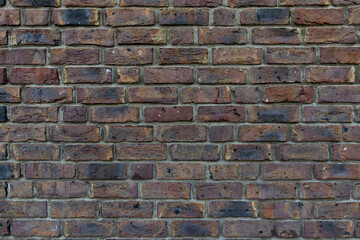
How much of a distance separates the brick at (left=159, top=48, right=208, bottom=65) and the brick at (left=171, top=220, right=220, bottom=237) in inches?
27.5

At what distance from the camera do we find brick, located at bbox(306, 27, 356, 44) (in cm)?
136

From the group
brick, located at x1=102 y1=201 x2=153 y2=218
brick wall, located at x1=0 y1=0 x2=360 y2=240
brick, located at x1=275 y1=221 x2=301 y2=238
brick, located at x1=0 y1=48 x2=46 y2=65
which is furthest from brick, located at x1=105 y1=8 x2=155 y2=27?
brick, located at x1=275 y1=221 x2=301 y2=238

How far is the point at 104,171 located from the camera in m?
1.39

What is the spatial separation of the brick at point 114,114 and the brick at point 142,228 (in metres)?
0.45

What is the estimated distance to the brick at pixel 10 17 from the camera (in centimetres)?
138

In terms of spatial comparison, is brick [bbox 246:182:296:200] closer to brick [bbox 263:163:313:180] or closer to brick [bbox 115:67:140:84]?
brick [bbox 263:163:313:180]

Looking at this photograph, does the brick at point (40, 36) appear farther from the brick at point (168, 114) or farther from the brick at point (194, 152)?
the brick at point (194, 152)

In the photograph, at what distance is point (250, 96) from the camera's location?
1376 mm

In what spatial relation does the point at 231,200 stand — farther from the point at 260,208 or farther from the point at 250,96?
the point at 250,96

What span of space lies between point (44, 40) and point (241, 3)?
868mm

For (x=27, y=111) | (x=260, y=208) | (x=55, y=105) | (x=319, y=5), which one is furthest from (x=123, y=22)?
(x=260, y=208)

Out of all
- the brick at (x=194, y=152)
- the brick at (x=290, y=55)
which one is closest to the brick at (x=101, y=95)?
the brick at (x=194, y=152)

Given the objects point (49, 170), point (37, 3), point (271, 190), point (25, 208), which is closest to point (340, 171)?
point (271, 190)

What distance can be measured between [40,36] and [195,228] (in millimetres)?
1075
